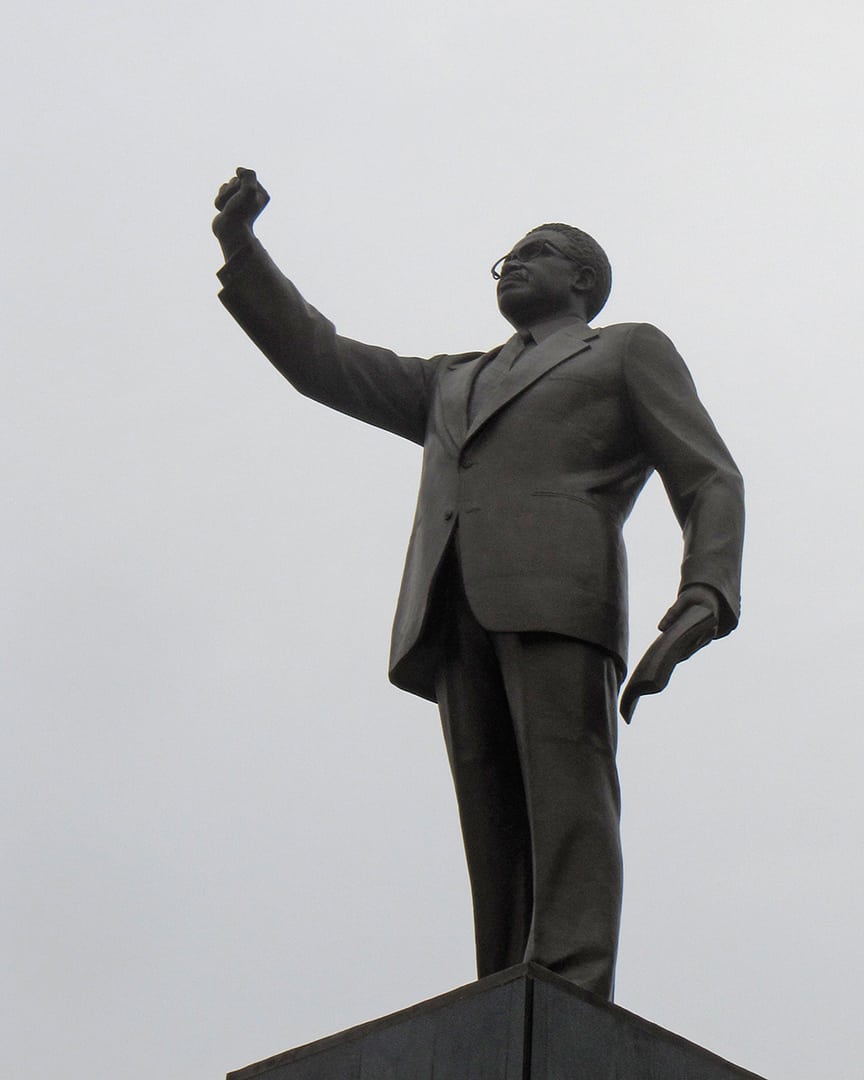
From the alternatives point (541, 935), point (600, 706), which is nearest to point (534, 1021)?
point (541, 935)

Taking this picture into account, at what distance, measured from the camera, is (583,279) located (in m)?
7.23

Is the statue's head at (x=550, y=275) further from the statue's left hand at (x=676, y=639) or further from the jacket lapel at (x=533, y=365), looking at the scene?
the statue's left hand at (x=676, y=639)

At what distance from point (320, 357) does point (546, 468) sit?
111 centimetres

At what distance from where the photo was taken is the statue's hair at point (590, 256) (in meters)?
7.21


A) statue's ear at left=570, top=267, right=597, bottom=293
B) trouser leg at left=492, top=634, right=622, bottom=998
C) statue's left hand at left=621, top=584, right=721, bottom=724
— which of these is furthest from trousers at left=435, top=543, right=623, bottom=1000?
statue's ear at left=570, top=267, right=597, bottom=293

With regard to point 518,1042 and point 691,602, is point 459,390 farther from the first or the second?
point 518,1042

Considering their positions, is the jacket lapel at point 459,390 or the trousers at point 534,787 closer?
the trousers at point 534,787

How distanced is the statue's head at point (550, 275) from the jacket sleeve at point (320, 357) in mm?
461

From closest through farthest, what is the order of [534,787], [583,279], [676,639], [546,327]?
[676,639]
[534,787]
[546,327]
[583,279]

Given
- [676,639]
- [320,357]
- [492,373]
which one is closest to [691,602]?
[676,639]

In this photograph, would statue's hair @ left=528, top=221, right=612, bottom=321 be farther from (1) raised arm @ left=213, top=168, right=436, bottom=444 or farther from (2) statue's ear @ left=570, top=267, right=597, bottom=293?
(1) raised arm @ left=213, top=168, right=436, bottom=444

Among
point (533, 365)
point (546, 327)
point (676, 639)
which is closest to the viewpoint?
point (676, 639)

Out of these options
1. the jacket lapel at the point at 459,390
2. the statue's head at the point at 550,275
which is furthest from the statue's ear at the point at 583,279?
the jacket lapel at the point at 459,390

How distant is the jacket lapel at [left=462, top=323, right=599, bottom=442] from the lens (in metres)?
6.75
